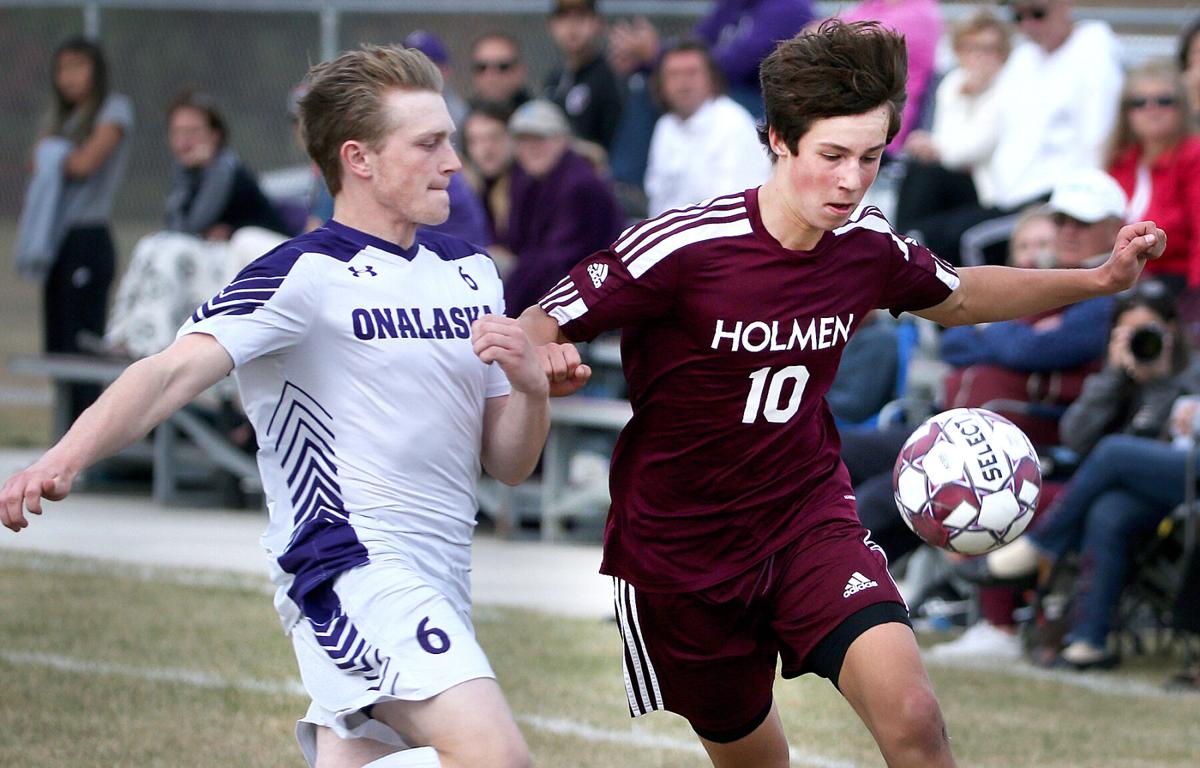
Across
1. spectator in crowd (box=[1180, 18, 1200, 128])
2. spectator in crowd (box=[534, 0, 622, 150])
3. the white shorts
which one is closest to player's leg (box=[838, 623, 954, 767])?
the white shorts

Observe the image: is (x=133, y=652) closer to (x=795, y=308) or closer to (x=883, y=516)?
(x=883, y=516)

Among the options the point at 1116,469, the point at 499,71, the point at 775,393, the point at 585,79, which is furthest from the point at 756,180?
the point at 775,393

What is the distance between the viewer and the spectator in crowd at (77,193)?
40.7ft

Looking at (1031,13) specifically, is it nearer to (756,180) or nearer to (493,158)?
(756,180)

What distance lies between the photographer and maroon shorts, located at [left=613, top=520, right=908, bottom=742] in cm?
429

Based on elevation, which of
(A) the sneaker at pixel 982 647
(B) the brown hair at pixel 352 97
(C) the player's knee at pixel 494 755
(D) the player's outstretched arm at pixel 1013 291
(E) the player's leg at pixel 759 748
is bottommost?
(A) the sneaker at pixel 982 647

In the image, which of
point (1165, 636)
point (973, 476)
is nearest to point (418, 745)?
point (973, 476)

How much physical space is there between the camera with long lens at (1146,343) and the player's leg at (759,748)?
3610 mm

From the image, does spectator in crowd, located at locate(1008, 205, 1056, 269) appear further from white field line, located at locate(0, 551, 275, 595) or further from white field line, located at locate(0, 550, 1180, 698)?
white field line, located at locate(0, 551, 275, 595)

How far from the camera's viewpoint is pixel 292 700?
657 centimetres

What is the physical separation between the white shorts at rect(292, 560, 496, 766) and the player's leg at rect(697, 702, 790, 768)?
38.2 inches

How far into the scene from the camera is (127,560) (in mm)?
9391

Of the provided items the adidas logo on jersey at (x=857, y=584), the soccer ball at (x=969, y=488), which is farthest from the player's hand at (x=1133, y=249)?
the adidas logo on jersey at (x=857, y=584)

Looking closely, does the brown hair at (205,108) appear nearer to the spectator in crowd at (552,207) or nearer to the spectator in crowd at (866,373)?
the spectator in crowd at (552,207)
